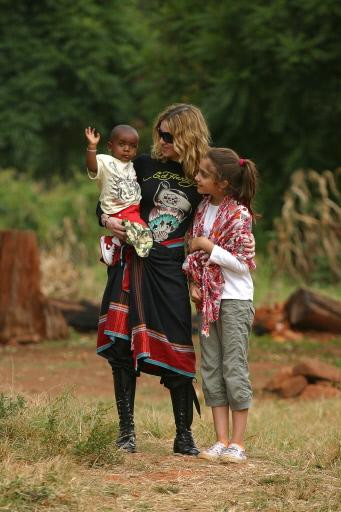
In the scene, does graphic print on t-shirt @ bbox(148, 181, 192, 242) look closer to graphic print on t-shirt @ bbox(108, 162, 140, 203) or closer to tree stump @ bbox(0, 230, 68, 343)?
graphic print on t-shirt @ bbox(108, 162, 140, 203)

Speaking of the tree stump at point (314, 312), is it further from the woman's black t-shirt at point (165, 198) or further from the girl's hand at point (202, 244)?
the girl's hand at point (202, 244)

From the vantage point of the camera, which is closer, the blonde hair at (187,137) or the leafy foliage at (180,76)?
the blonde hair at (187,137)

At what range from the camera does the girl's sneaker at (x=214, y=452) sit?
18.3ft

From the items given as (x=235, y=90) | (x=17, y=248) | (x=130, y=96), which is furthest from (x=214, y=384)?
(x=130, y=96)

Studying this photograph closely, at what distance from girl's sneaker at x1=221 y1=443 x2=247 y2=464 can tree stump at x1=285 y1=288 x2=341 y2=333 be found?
25.5 ft

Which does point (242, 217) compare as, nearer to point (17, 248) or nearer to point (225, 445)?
point (225, 445)

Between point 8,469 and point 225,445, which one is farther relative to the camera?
point 225,445

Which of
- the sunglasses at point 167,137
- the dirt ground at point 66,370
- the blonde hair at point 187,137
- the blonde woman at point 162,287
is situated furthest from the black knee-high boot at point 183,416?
the dirt ground at point 66,370

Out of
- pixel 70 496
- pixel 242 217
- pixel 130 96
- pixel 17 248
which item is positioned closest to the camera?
pixel 70 496

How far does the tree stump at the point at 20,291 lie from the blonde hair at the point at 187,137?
7.06 m

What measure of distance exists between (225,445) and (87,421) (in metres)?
0.73

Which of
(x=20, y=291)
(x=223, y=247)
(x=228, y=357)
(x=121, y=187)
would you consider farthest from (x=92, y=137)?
(x=20, y=291)

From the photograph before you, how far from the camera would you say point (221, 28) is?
21281mm

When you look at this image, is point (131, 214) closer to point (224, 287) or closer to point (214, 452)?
point (224, 287)
